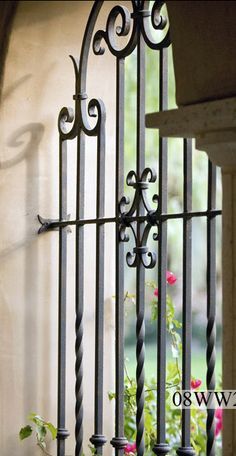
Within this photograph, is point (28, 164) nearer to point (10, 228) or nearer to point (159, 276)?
point (10, 228)

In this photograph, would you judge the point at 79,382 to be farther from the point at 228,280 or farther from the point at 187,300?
the point at 228,280

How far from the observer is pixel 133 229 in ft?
9.83

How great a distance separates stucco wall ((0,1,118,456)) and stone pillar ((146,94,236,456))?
1088 mm

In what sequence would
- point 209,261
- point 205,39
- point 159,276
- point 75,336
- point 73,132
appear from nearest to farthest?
point 205,39
point 209,261
point 159,276
point 73,132
point 75,336

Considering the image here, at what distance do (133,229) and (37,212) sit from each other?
24.5 inches

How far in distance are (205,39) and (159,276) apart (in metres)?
0.80

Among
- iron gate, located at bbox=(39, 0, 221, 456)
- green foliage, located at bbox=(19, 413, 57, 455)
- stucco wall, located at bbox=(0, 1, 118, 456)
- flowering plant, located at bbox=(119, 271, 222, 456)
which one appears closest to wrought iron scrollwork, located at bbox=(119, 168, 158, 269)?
iron gate, located at bbox=(39, 0, 221, 456)

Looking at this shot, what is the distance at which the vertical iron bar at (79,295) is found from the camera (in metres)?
3.26

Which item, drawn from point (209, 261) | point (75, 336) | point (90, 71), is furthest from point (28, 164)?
point (209, 261)

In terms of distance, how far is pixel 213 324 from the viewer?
8.76ft

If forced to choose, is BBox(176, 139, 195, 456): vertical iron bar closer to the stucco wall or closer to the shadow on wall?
the stucco wall

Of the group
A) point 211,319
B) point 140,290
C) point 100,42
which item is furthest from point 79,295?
point 100,42

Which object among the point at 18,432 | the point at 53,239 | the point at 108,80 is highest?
the point at 108,80

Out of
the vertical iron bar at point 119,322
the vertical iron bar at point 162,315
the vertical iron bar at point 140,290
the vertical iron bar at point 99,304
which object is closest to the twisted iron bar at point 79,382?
the vertical iron bar at point 99,304
